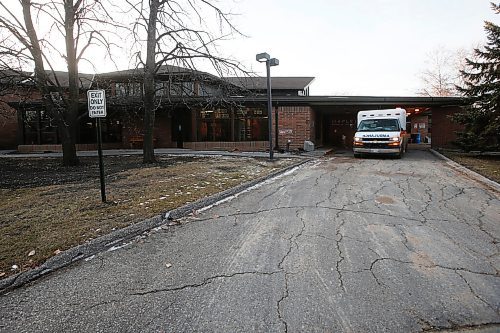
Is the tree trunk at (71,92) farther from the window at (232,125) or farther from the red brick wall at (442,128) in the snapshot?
the red brick wall at (442,128)

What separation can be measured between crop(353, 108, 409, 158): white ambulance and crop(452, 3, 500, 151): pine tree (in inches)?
127

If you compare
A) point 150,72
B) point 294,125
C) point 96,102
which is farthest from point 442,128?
point 96,102

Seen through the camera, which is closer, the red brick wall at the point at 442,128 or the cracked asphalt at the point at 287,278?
the cracked asphalt at the point at 287,278

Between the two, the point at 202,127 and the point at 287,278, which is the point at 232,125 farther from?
the point at 287,278

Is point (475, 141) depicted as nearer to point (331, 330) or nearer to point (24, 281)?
point (331, 330)

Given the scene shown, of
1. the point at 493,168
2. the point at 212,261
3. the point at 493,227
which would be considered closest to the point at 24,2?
the point at 212,261

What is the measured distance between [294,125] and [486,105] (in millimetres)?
10722

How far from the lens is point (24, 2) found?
42.4 ft

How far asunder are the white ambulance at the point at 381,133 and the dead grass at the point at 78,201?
23.1 ft

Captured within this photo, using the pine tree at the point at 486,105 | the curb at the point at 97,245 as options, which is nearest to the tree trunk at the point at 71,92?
the curb at the point at 97,245

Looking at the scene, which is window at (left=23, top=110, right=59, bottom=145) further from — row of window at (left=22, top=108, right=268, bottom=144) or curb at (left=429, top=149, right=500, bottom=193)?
curb at (left=429, top=149, right=500, bottom=193)

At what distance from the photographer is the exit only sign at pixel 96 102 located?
6723mm

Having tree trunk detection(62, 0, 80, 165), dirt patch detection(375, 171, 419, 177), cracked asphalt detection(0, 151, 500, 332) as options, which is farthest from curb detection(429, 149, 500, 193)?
tree trunk detection(62, 0, 80, 165)

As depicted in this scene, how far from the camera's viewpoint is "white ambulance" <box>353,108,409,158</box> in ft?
53.4
